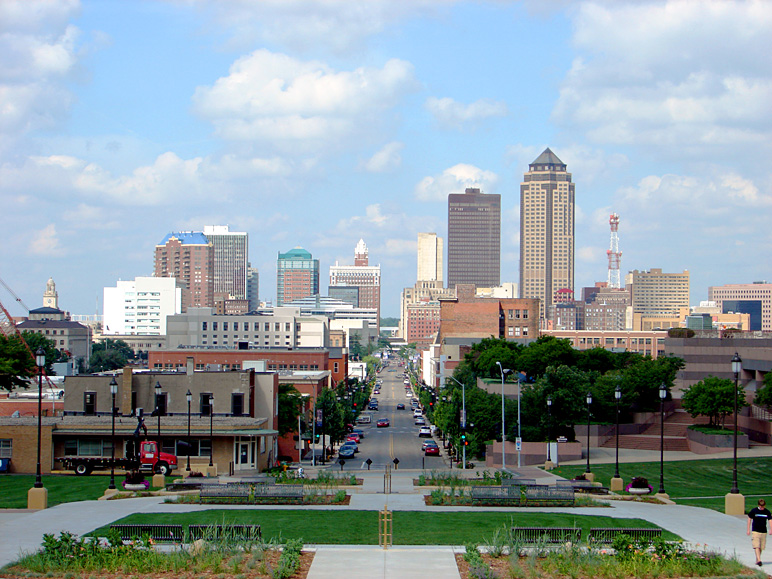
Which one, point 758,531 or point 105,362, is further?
point 105,362

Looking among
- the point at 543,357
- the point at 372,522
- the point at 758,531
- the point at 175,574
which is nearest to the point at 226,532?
the point at 175,574

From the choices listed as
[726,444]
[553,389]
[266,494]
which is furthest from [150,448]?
[726,444]

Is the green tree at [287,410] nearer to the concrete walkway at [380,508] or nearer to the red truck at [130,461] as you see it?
the red truck at [130,461]

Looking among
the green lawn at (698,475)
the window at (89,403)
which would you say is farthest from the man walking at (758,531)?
the window at (89,403)

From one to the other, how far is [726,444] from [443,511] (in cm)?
4515

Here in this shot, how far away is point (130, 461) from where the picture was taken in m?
51.2

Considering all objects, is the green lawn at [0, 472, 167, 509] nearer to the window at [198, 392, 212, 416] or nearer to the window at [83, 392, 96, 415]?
the window at [198, 392, 212, 416]

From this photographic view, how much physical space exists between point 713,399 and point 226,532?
6013 cm

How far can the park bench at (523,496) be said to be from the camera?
3531 cm

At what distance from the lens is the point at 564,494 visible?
3578 centimetres

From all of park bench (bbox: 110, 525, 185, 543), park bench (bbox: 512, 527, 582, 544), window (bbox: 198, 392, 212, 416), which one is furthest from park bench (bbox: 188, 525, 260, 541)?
window (bbox: 198, 392, 212, 416)

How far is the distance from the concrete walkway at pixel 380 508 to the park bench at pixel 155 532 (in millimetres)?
2530

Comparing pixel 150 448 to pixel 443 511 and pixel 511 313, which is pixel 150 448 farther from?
pixel 511 313

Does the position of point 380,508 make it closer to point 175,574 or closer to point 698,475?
point 175,574
